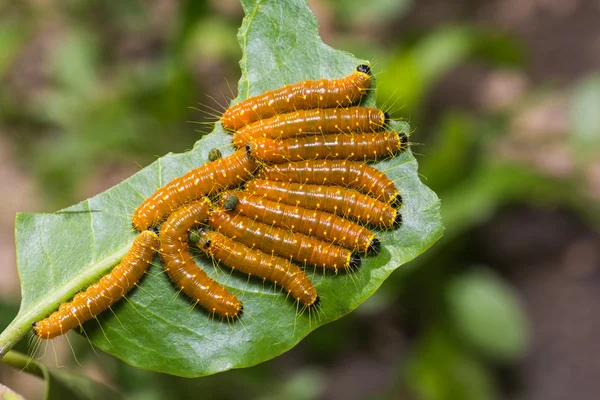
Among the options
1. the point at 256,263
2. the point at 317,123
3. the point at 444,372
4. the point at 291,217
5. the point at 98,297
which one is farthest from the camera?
the point at 444,372

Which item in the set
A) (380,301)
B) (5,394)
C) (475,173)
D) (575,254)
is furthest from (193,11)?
(575,254)

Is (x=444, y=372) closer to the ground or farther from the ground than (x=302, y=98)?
closer to the ground

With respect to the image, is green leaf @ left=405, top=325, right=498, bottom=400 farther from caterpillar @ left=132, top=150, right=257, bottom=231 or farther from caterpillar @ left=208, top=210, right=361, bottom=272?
caterpillar @ left=132, top=150, right=257, bottom=231

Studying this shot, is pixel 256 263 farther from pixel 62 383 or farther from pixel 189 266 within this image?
pixel 62 383

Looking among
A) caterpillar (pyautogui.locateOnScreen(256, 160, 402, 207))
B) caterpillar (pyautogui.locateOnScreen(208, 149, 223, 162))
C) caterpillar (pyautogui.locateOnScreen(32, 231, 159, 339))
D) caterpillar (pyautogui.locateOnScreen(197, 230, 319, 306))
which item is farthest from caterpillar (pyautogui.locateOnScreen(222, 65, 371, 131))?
caterpillar (pyautogui.locateOnScreen(32, 231, 159, 339))

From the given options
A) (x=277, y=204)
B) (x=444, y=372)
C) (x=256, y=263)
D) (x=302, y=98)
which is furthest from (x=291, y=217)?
(x=444, y=372)

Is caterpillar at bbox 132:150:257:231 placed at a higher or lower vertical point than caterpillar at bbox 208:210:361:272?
higher
